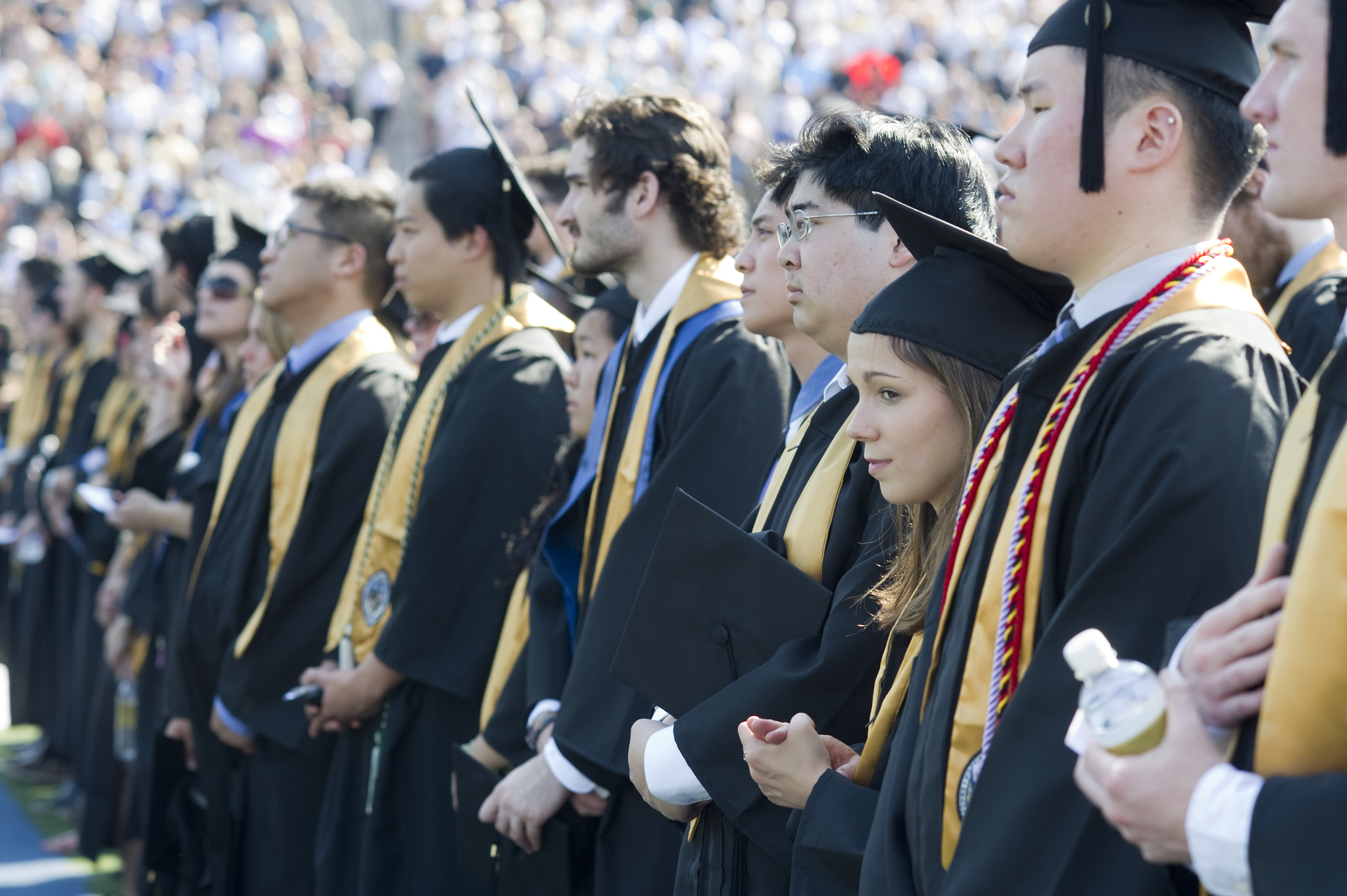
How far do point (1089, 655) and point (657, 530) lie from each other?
5.97 ft

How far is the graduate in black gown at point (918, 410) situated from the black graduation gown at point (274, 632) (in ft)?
7.75

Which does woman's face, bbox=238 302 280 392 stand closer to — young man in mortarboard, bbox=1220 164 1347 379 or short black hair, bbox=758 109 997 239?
short black hair, bbox=758 109 997 239

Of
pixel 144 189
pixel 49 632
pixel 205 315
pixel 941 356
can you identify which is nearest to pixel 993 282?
pixel 941 356

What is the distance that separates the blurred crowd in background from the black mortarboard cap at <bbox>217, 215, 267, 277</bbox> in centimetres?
803

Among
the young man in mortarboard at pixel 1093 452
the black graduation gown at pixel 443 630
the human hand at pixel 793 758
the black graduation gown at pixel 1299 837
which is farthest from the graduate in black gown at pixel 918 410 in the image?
the black graduation gown at pixel 443 630

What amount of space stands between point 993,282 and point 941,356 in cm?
16

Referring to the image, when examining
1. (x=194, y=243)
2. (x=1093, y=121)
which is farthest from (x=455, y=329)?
(x=1093, y=121)

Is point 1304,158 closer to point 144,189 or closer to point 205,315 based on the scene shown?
point 205,315

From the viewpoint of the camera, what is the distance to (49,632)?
297 inches

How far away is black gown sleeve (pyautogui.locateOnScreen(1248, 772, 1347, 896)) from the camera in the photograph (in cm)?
120

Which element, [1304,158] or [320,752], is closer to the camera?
[1304,158]

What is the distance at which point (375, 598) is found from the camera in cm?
404

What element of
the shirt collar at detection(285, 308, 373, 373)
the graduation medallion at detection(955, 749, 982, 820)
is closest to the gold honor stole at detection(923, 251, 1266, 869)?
the graduation medallion at detection(955, 749, 982, 820)

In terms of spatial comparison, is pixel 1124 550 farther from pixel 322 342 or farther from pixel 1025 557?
pixel 322 342
